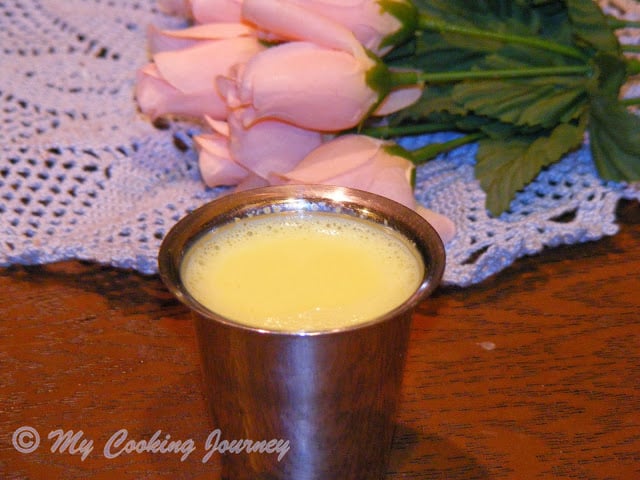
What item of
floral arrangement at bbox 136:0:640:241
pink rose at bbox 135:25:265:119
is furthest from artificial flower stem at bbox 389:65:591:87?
pink rose at bbox 135:25:265:119

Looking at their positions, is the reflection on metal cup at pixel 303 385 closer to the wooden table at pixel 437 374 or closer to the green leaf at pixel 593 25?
the wooden table at pixel 437 374

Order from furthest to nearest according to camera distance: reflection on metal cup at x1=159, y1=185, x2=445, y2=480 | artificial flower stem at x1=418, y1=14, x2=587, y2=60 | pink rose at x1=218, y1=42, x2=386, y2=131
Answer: artificial flower stem at x1=418, y1=14, x2=587, y2=60
pink rose at x1=218, y1=42, x2=386, y2=131
reflection on metal cup at x1=159, y1=185, x2=445, y2=480

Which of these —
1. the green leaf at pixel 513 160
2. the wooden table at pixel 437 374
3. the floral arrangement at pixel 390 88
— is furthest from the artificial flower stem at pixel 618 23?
the wooden table at pixel 437 374

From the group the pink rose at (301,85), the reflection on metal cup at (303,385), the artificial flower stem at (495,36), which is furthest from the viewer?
the artificial flower stem at (495,36)

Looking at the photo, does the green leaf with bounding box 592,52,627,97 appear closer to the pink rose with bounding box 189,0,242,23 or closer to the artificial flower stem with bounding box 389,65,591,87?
the artificial flower stem with bounding box 389,65,591,87

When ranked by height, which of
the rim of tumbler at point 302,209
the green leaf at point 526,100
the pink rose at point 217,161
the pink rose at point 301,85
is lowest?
the pink rose at point 217,161

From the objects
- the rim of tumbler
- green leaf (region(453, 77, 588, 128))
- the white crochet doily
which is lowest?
the white crochet doily

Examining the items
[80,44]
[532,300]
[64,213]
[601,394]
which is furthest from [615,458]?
[80,44]
